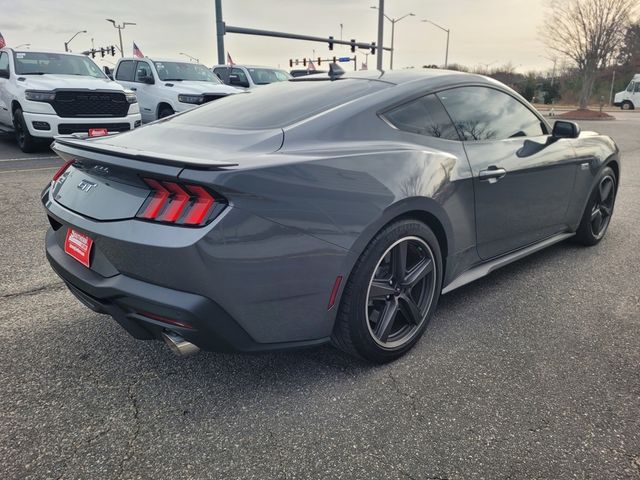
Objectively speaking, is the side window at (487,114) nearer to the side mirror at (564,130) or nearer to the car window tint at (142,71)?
the side mirror at (564,130)

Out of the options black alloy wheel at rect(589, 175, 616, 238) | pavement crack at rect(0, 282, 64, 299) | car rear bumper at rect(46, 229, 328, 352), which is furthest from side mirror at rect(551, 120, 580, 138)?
pavement crack at rect(0, 282, 64, 299)

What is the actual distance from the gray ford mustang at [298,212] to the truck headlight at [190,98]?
8.39 metres

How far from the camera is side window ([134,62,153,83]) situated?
1225 cm

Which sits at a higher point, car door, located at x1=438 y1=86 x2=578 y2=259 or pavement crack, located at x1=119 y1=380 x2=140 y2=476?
car door, located at x1=438 y1=86 x2=578 y2=259

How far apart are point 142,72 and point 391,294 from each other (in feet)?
38.3

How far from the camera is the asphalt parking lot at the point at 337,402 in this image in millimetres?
1991

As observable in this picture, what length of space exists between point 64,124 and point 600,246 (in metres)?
8.64

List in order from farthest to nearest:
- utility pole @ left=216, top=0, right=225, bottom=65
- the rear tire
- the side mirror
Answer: utility pole @ left=216, top=0, right=225, bottom=65
the rear tire
the side mirror

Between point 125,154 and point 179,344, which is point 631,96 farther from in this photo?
point 179,344

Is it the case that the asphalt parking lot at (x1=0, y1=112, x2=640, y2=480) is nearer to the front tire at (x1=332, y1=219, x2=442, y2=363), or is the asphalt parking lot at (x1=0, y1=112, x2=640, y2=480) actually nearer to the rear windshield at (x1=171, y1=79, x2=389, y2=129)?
the front tire at (x1=332, y1=219, x2=442, y2=363)

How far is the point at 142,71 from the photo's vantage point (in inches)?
490

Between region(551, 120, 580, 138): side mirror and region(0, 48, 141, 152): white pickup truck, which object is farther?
region(0, 48, 141, 152): white pickup truck

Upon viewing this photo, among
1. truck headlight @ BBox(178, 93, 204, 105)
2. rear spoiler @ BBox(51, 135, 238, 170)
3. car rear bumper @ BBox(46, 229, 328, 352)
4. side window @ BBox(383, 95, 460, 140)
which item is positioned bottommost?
car rear bumper @ BBox(46, 229, 328, 352)

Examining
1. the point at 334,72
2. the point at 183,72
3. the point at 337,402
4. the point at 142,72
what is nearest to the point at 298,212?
the point at 337,402
